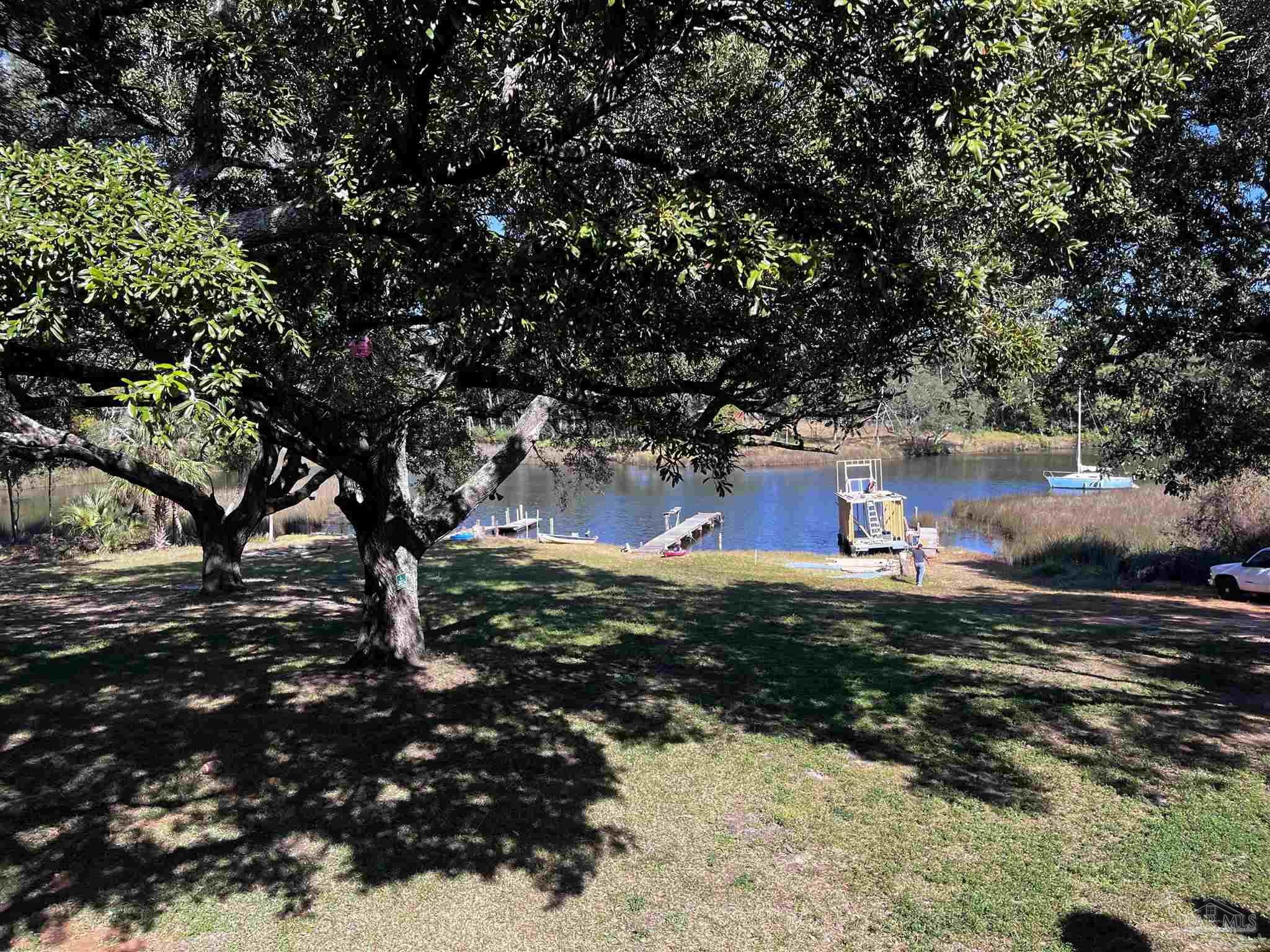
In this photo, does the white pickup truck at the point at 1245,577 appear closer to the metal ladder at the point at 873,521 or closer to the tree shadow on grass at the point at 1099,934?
the metal ladder at the point at 873,521

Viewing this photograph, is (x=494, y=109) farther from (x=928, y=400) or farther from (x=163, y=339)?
(x=928, y=400)

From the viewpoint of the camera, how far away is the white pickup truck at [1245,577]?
54.8 feet

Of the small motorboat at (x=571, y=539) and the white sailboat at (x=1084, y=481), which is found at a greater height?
the white sailboat at (x=1084, y=481)

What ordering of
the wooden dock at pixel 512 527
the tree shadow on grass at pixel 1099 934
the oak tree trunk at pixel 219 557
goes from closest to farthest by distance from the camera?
the tree shadow on grass at pixel 1099 934 < the oak tree trunk at pixel 219 557 < the wooden dock at pixel 512 527

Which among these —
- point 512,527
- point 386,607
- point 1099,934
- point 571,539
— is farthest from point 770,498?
point 1099,934

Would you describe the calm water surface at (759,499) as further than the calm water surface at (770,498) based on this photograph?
No

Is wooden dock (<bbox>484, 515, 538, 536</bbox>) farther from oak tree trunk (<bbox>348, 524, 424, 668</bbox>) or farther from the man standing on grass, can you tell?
oak tree trunk (<bbox>348, 524, 424, 668</bbox>)

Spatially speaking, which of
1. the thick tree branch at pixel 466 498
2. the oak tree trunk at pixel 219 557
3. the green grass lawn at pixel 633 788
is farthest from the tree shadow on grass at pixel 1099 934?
the oak tree trunk at pixel 219 557

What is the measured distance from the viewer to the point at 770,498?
47875 millimetres

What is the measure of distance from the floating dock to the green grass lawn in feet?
56.3

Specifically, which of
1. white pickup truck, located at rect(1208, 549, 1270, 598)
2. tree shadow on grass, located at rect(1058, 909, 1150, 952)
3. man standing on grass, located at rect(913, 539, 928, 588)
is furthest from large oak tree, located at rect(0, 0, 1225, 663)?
man standing on grass, located at rect(913, 539, 928, 588)

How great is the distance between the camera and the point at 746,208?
651 cm

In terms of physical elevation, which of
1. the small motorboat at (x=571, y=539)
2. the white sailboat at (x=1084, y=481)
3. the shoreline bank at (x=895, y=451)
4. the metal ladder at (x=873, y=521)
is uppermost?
the shoreline bank at (x=895, y=451)

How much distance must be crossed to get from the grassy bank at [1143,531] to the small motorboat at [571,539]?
13672 millimetres
